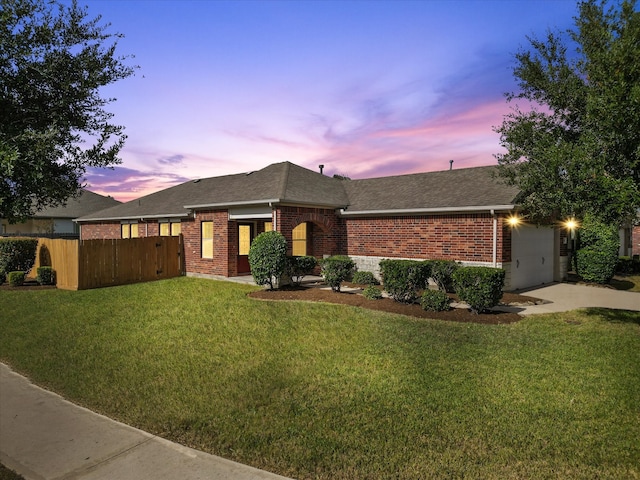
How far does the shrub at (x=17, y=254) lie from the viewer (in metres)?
18.0

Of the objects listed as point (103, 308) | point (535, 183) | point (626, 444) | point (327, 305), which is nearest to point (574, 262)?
point (535, 183)

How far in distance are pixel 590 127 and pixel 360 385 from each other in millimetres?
8296

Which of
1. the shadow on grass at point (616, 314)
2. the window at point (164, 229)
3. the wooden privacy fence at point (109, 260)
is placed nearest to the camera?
the shadow on grass at point (616, 314)

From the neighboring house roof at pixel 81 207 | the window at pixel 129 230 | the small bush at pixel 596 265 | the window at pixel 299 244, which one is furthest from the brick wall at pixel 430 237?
the neighboring house roof at pixel 81 207

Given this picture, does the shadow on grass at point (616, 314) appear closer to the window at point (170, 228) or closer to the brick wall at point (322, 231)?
the brick wall at point (322, 231)

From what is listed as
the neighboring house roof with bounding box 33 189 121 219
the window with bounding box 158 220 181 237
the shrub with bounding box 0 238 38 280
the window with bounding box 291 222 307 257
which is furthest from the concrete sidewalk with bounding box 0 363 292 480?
the neighboring house roof with bounding box 33 189 121 219

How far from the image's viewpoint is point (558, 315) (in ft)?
35.8

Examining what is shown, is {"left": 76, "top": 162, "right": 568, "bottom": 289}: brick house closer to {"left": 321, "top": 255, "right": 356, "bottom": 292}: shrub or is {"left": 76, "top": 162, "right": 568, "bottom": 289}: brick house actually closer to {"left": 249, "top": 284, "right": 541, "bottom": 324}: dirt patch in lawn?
{"left": 249, "top": 284, "right": 541, "bottom": 324}: dirt patch in lawn

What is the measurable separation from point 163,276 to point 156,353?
11005mm

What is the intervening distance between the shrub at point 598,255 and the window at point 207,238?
16.7m

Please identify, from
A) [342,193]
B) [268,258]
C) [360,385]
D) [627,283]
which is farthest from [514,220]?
[360,385]

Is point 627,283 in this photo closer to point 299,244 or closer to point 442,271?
point 442,271

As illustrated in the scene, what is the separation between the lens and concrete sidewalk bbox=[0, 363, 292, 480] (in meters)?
4.18

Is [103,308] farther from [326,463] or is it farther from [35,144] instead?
[326,463]
